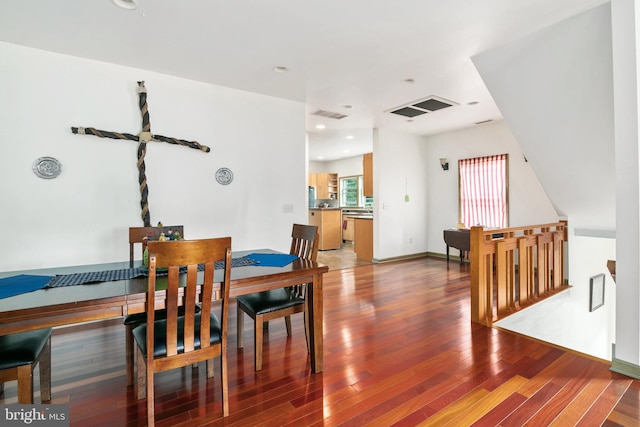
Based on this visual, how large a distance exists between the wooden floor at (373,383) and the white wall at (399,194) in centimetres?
300

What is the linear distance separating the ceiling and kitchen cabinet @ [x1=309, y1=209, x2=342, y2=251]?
13.4ft

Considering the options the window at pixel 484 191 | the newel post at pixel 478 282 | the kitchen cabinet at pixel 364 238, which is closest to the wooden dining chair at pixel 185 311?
the newel post at pixel 478 282

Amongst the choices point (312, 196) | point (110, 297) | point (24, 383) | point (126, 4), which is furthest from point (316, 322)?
point (312, 196)

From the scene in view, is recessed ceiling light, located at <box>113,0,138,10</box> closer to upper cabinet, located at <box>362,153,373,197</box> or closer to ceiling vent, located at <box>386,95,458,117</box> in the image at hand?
ceiling vent, located at <box>386,95,458,117</box>

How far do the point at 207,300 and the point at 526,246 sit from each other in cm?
351

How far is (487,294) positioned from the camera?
311 centimetres

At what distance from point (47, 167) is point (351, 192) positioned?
309 inches

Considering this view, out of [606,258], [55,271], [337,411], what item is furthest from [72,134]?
[606,258]

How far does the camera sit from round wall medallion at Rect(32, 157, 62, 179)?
2893 millimetres

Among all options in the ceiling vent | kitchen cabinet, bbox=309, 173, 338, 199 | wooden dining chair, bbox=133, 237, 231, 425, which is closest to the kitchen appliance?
kitchen cabinet, bbox=309, 173, 338, 199

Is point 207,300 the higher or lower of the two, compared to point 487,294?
higher

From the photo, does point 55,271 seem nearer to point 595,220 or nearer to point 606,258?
point 595,220

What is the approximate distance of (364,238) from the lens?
20.7ft

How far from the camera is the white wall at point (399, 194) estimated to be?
592 centimetres
